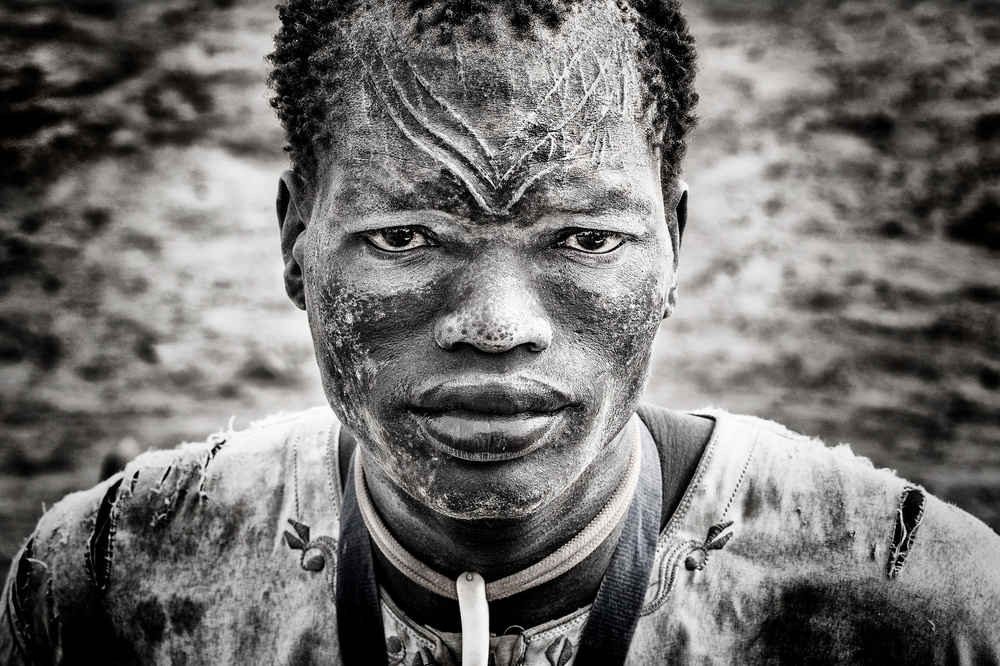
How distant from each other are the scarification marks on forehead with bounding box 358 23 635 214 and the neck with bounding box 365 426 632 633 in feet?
2.13

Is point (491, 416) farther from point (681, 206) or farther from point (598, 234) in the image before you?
point (681, 206)

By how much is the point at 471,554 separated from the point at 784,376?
A: 3.39 m

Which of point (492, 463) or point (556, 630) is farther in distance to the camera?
point (556, 630)

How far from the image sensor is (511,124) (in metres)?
1.77

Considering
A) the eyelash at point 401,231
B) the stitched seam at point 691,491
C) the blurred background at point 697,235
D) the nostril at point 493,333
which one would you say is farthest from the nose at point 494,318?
the blurred background at point 697,235

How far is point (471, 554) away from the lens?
2105 millimetres

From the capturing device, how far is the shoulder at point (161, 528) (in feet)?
8.04

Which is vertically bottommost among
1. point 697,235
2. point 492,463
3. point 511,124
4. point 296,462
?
point 296,462

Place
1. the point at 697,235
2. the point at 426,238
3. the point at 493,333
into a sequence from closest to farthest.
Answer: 1. the point at 493,333
2. the point at 426,238
3. the point at 697,235

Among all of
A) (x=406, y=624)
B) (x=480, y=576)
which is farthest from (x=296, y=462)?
(x=480, y=576)

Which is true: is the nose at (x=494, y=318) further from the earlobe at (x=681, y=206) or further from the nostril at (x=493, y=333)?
the earlobe at (x=681, y=206)

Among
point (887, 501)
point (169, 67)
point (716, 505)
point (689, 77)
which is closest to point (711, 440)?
point (716, 505)

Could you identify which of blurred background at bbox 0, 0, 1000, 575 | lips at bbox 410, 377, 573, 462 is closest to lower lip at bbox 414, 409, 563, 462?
lips at bbox 410, 377, 573, 462

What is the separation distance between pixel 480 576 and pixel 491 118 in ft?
3.11
